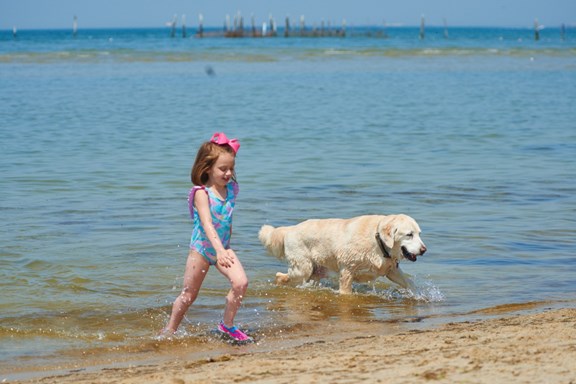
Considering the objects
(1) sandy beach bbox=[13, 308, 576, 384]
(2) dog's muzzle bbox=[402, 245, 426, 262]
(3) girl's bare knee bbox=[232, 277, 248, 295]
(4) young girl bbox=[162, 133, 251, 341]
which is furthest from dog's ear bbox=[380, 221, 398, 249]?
(3) girl's bare knee bbox=[232, 277, 248, 295]

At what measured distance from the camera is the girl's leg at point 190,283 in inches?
263

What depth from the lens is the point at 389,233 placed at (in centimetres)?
784

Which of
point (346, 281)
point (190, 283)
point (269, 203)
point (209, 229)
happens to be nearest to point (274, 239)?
point (346, 281)

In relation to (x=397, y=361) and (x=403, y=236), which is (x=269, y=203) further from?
(x=397, y=361)

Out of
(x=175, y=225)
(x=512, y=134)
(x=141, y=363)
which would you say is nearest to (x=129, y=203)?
(x=175, y=225)

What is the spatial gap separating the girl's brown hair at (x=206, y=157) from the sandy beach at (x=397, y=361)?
126 centimetres

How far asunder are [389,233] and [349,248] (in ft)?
1.62

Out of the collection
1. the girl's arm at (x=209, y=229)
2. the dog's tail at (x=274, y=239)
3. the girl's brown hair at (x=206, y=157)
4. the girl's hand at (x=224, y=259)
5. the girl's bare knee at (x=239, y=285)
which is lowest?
the dog's tail at (x=274, y=239)

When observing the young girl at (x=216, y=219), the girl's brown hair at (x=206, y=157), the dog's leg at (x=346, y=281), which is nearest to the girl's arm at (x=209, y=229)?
the young girl at (x=216, y=219)

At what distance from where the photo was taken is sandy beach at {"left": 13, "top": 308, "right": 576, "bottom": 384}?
4906 millimetres

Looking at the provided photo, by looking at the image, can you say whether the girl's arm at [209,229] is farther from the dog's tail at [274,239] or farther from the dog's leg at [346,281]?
the dog's tail at [274,239]

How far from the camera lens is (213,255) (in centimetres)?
661

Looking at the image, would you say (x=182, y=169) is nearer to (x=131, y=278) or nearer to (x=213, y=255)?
(x=131, y=278)

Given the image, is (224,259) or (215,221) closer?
(224,259)
